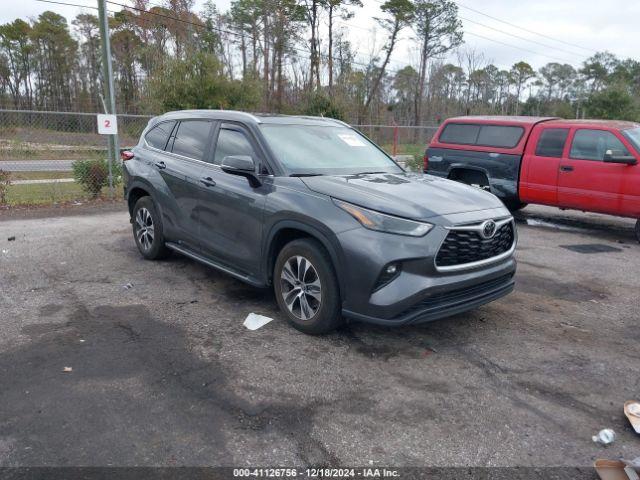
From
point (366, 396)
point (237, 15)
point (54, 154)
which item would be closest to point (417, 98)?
point (237, 15)

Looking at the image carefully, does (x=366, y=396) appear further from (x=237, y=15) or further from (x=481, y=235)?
(x=237, y=15)

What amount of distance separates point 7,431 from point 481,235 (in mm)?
3326

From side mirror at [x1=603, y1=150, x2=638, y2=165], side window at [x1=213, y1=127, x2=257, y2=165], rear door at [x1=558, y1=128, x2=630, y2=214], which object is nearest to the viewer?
side window at [x1=213, y1=127, x2=257, y2=165]

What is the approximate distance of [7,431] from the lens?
9.21ft

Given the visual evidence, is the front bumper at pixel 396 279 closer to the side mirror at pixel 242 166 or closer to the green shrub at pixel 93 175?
the side mirror at pixel 242 166

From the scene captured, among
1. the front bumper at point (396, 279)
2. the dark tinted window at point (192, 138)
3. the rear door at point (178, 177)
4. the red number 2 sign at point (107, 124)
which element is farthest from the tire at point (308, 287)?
the red number 2 sign at point (107, 124)

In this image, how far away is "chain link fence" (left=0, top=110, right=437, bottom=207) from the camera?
1086 centimetres

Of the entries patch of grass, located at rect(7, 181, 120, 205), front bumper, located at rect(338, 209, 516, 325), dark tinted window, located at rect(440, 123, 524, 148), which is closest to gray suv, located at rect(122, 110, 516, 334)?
front bumper, located at rect(338, 209, 516, 325)

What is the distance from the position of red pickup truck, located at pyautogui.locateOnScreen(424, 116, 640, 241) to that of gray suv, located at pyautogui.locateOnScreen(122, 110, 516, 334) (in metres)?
4.48

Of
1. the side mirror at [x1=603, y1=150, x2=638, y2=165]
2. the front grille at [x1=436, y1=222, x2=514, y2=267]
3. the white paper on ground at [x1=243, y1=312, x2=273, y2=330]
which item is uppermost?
the side mirror at [x1=603, y1=150, x2=638, y2=165]

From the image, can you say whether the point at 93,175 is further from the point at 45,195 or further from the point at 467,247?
the point at 467,247

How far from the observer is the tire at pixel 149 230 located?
580 cm

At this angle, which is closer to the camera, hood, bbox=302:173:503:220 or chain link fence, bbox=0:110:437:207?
hood, bbox=302:173:503:220

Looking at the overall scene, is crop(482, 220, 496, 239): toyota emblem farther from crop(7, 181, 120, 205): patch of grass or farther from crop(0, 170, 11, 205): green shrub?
crop(0, 170, 11, 205): green shrub
